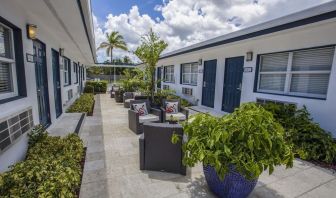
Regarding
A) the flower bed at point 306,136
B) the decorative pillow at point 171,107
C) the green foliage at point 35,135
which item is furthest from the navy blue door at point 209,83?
the green foliage at point 35,135

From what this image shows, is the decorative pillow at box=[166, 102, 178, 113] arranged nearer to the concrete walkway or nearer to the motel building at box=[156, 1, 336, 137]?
the concrete walkway

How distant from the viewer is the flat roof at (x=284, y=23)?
3157mm

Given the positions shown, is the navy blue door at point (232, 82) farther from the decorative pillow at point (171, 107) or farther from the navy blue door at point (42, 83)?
the navy blue door at point (42, 83)

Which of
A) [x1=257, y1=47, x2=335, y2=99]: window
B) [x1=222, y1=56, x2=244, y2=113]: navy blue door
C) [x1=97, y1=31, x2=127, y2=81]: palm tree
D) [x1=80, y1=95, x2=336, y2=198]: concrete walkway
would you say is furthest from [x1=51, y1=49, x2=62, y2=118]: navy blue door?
[x1=97, y1=31, x2=127, y2=81]: palm tree

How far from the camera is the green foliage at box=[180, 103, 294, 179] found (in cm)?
182

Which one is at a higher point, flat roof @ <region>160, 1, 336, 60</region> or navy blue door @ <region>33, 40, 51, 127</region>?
flat roof @ <region>160, 1, 336, 60</region>

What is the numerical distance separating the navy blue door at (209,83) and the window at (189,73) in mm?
1024

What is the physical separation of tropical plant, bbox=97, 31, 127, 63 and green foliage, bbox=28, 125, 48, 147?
81.4ft

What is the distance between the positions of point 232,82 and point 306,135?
3392 mm

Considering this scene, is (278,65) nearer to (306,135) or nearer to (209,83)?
(306,135)

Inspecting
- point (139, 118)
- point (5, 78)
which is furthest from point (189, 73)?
point (5, 78)

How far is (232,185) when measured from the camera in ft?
6.72

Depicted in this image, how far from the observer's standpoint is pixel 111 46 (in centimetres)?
2622

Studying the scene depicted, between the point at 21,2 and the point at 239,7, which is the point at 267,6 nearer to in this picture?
the point at 239,7
